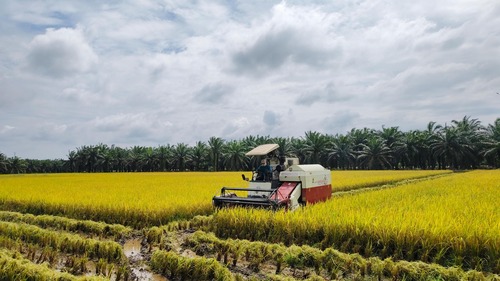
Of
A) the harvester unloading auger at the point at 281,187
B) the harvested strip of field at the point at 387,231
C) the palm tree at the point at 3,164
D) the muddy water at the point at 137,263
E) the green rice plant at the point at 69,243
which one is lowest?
the muddy water at the point at 137,263

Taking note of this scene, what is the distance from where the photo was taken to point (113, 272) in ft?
19.1

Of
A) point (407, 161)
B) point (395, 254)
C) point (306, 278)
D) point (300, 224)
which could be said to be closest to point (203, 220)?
point (300, 224)

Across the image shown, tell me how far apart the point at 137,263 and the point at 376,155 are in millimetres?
56956

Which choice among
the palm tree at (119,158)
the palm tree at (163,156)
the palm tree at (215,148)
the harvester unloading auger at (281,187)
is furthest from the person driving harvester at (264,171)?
the palm tree at (119,158)

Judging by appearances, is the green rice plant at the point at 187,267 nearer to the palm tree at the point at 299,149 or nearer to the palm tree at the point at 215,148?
the palm tree at the point at 299,149

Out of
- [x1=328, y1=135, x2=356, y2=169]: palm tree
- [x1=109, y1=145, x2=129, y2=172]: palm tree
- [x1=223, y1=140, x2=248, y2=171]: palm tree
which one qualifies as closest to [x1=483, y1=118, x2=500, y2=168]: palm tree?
[x1=328, y1=135, x2=356, y2=169]: palm tree

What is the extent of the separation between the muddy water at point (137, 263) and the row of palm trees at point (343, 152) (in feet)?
117

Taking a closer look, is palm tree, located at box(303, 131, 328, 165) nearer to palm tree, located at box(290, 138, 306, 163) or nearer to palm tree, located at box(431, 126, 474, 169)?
palm tree, located at box(290, 138, 306, 163)

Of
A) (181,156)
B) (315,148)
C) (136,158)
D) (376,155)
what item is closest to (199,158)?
(181,156)

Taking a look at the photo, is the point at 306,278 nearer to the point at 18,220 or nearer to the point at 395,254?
the point at 395,254

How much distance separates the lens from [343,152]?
61375mm

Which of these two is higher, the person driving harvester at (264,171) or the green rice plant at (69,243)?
the person driving harvester at (264,171)

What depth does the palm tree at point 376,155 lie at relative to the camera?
57984 mm

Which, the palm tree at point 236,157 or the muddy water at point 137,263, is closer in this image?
the muddy water at point 137,263
